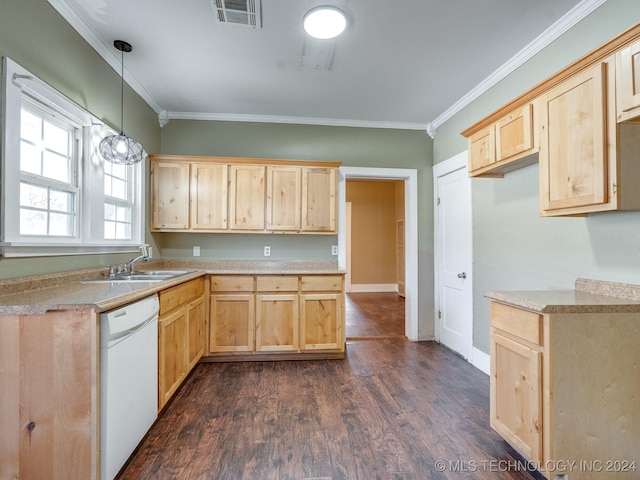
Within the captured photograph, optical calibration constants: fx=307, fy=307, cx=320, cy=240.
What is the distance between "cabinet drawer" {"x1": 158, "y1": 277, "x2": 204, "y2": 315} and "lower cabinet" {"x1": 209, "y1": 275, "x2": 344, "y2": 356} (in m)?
0.22

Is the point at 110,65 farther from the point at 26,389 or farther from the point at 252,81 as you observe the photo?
the point at 26,389

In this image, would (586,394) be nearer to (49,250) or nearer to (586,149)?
(586,149)

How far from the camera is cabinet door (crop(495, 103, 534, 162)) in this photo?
1.99 meters

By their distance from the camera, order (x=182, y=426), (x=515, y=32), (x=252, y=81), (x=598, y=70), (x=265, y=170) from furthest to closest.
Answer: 1. (x=265, y=170)
2. (x=252, y=81)
3. (x=515, y=32)
4. (x=182, y=426)
5. (x=598, y=70)

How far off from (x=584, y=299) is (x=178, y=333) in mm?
2682

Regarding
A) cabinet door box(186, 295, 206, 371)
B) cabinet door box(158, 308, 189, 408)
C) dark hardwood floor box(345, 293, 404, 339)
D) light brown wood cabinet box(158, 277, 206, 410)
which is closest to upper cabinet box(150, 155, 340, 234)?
light brown wood cabinet box(158, 277, 206, 410)

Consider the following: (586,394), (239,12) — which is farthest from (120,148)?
(586,394)

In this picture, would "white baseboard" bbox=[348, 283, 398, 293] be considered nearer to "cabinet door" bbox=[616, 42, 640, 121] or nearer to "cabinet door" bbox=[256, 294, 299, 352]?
"cabinet door" bbox=[256, 294, 299, 352]

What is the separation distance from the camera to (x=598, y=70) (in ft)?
5.10

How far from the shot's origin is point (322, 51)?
2451mm

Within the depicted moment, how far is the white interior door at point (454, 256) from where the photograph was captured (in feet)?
10.7

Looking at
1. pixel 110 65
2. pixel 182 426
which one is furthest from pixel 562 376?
pixel 110 65

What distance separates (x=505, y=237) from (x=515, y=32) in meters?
1.57

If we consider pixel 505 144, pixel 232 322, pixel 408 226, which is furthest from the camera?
pixel 408 226
